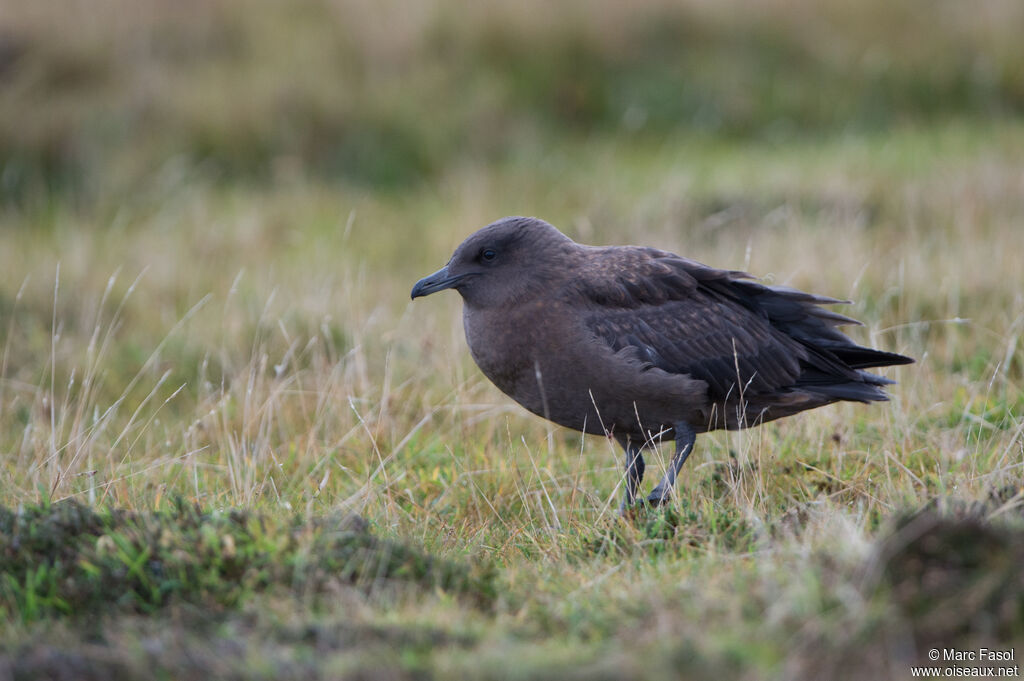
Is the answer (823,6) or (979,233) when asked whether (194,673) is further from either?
(823,6)

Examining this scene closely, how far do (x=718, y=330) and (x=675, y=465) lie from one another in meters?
0.62

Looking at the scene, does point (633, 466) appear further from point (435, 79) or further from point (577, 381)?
point (435, 79)

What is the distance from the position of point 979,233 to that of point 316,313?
4914 millimetres

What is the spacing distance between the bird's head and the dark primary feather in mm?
168

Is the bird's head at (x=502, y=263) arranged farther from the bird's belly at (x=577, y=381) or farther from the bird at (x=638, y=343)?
the bird's belly at (x=577, y=381)

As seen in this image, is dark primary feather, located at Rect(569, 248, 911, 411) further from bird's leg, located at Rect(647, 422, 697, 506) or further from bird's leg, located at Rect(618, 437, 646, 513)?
bird's leg, located at Rect(618, 437, 646, 513)

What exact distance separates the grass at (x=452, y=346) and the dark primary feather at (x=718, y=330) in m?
0.30

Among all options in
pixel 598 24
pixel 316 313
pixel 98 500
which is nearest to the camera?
pixel 98 500

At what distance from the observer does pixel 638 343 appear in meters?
4.59

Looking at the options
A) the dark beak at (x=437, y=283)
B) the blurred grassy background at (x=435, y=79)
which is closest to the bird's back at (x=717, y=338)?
the dark beak at (x=437, y=283)

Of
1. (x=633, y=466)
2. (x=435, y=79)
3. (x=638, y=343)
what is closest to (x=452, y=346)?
(x=633, y=466)

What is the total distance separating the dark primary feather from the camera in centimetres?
464

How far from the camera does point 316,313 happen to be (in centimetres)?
709

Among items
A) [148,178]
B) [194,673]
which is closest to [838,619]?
[194,673]
